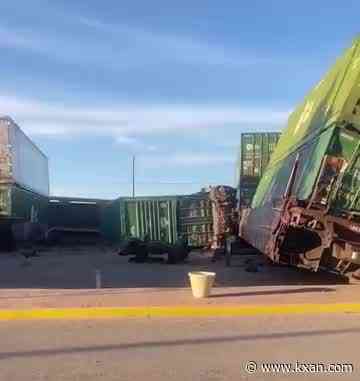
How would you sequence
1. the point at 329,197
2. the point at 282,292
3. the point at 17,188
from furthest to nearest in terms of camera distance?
the point at 17,188 → the point at 282,292 → the point at 329,197

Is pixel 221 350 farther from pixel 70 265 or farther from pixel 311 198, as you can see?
pixel 70 265

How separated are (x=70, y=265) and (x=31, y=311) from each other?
8547mm

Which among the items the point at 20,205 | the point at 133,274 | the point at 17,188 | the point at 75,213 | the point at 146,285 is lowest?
the point at 133,274

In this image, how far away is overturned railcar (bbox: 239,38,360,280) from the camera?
10.5m

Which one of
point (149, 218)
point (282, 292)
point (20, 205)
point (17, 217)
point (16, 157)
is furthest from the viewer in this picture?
point (149, 218)

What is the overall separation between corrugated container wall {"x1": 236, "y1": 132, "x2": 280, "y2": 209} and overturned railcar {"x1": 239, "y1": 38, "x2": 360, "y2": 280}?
11113 mm

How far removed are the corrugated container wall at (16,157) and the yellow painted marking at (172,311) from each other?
14.5m

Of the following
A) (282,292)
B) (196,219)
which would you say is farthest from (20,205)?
(282,292)

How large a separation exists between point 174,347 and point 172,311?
220 cm

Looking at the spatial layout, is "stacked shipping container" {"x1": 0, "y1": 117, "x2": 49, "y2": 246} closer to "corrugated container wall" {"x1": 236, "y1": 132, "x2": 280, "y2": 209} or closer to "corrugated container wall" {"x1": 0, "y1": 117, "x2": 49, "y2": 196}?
"corrugated container wall" {"x1": 0, "y1": 117, "x2": 49, "y2": 196}

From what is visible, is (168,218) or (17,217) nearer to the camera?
(17,217)

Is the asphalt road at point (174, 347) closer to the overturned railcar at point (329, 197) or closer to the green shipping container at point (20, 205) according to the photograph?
the overturned railcar at point (329, 197)

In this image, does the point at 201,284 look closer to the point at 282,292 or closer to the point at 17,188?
the point at 282,292

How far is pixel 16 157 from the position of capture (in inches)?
955
